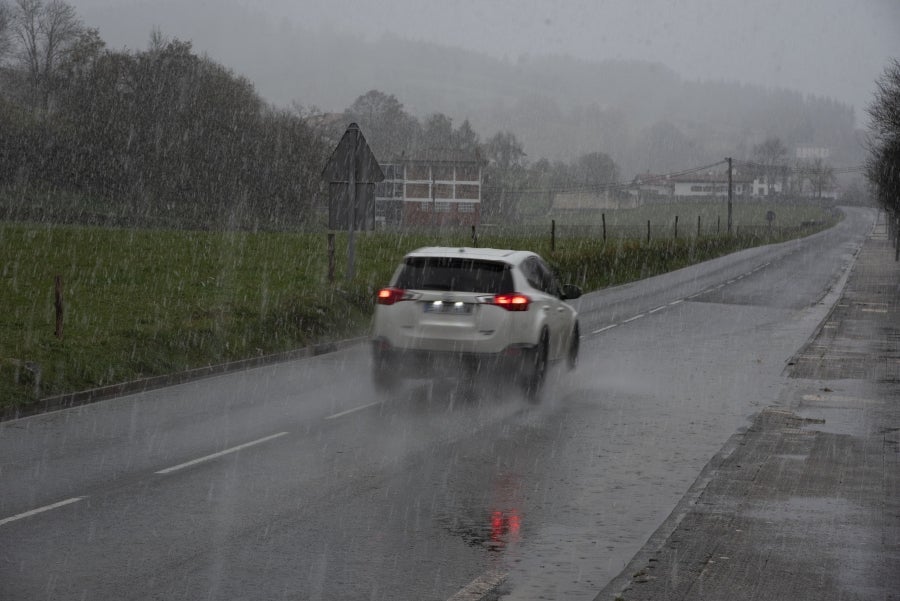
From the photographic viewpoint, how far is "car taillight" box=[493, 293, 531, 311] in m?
13.9

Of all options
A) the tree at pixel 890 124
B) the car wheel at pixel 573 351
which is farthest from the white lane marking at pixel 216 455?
the tree at pixel 890 124

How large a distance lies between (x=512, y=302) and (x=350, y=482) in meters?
5.19

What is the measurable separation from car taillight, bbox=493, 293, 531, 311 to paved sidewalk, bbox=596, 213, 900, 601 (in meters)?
3.10

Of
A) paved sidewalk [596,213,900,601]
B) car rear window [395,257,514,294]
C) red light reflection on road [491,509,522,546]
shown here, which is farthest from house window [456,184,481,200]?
red light reflection on road [491,509,522,546]

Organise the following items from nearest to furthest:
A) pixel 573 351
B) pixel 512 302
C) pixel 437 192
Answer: pixel 512 302, pixel 573 351, pixel 437 192

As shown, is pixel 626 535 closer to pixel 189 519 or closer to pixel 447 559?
pixel 447 559

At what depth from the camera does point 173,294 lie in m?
26.4

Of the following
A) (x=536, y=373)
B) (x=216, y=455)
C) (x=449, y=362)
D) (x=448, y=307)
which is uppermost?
(x=448, y=307)

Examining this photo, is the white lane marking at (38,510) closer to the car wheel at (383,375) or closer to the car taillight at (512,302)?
the car wheel at (383,375)

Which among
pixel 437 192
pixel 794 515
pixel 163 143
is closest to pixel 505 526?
pixel 794 515

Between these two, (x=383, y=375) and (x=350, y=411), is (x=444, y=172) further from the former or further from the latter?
(x=350, y=411)

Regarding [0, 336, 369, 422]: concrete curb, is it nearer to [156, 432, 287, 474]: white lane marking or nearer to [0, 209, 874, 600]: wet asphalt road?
[0, 209, 874, 600]: wet asphalt road

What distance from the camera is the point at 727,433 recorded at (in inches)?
471

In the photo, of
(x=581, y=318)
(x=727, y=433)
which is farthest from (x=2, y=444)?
(x=581, y=318)
